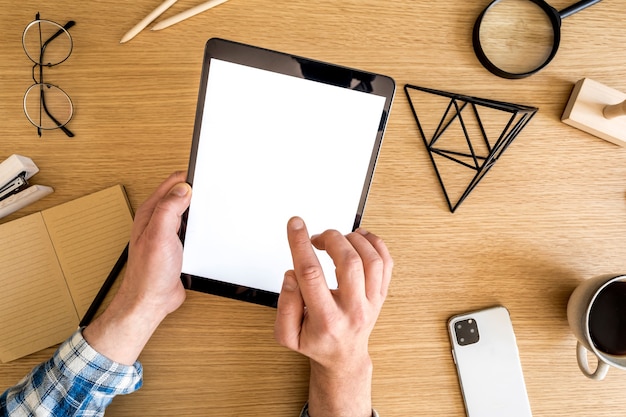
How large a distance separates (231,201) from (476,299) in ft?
1.42

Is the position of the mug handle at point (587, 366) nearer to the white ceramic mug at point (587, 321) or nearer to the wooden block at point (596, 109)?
the white ceramic mug at point (587, 321)

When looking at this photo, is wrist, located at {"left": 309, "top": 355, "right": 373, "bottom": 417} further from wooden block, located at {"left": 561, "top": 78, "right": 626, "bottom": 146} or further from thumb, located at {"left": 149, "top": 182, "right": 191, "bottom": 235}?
wooden block, located at {"left": 561, "top": 78, "right": 626, "bottom": 146}

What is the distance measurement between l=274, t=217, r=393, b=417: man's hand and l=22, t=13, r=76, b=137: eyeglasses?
43 centimetres

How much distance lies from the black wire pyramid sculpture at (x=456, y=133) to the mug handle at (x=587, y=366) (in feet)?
0.97

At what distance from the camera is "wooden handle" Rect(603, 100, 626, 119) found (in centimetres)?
72

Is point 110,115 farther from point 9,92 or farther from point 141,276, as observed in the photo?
point 141,276

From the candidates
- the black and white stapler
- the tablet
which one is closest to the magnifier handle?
the tablet

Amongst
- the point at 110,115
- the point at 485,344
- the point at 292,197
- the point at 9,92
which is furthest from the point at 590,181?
the point at 9,92

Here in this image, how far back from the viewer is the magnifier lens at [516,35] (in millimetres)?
754

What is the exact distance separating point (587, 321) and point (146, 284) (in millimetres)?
660

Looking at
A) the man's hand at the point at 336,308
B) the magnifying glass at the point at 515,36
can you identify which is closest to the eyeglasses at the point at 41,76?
the man's hand at the point at 336,308

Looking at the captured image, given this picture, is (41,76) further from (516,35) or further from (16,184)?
(516,35)

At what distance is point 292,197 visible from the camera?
681mm

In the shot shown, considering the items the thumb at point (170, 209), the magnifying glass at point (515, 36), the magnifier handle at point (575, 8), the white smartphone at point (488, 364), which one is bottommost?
the white smartphone at point (488, 364)
